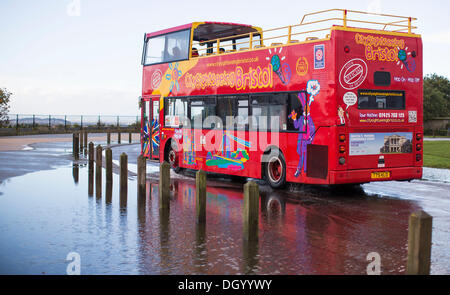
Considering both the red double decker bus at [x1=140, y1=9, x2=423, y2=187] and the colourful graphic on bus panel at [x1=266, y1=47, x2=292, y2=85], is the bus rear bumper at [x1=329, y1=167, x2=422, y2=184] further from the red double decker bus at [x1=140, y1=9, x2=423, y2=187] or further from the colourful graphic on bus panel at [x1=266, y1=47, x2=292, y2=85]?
the colourful graphic on bus panel at [x1=266, y1=47, x2=292, y2=85]

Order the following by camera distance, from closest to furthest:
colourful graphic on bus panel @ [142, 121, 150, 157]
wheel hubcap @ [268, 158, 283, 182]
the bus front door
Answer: wheel hubcap @ [268, 158, 283, 182] < the bus front door < colourful graphic on bus panel @ [142, 121, 150, 157]

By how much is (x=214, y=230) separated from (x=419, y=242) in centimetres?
420

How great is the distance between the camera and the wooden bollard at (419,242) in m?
5.32

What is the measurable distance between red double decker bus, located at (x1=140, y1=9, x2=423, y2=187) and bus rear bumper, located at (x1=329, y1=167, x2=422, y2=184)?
0.02 metres

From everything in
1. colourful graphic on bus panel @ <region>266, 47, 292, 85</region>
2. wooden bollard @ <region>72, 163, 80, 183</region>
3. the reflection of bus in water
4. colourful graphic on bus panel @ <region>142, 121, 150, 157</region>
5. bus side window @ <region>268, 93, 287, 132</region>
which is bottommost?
the reflection of bus in water

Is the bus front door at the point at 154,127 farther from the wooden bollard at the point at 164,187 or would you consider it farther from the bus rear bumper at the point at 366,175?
the wooden bollard at the point at 164,187

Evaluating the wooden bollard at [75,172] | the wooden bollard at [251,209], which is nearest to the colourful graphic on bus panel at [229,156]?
the wooden bollard at [75,172]

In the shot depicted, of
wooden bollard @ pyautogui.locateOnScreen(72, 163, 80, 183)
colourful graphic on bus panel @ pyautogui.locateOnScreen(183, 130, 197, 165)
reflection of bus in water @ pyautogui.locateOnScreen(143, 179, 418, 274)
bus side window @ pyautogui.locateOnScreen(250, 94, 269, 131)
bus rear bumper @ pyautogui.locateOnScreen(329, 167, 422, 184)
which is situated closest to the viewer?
reflection of bus in water @ pyautogui.locateOnScreen(143, 179, 418, 274)

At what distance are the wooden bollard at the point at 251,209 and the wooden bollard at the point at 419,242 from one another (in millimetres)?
2740

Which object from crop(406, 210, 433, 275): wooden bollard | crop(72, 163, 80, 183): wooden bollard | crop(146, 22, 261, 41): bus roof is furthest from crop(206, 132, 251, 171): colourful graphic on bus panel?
crop(406, 210, 433, 275): wooden bollard

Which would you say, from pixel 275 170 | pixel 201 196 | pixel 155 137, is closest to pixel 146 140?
pixel 155 137

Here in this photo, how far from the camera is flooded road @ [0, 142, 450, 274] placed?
682cm
